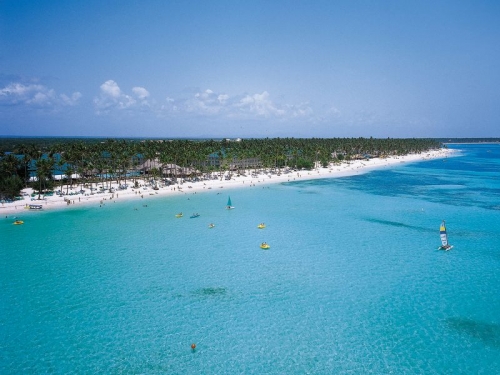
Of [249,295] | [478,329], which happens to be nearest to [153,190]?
[249,295]

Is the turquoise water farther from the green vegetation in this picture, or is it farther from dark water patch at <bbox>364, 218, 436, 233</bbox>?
the green vegetation

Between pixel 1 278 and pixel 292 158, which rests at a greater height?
pixel 292 158

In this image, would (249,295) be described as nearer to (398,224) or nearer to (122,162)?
(398,224)

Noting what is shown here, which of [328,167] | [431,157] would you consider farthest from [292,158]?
[431,157]

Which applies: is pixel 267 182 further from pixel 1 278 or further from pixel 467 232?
pixel 1 278

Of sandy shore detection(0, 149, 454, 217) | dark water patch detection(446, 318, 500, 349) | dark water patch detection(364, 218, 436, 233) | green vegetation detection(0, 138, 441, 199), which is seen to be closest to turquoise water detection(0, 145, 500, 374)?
Result: dark water patch detection(446, 318, 500, 349)
